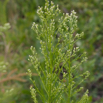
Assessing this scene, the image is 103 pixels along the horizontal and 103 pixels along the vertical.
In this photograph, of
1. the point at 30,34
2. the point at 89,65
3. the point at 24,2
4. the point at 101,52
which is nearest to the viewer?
the point at 89,65

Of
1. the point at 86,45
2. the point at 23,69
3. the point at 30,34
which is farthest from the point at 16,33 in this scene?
the point at 86,45

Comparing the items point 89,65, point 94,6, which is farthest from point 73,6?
point 89,65

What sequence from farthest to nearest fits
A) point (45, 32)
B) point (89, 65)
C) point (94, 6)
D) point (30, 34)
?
point (94, 6) < point (30, 34) < point (89, 65) < point (45, 32)

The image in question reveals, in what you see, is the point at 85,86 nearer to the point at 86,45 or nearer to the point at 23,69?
the point at 86,45

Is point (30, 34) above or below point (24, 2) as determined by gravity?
below

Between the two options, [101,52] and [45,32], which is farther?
[101,52]

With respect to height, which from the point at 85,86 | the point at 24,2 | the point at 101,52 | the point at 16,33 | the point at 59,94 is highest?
the point at 24,2
